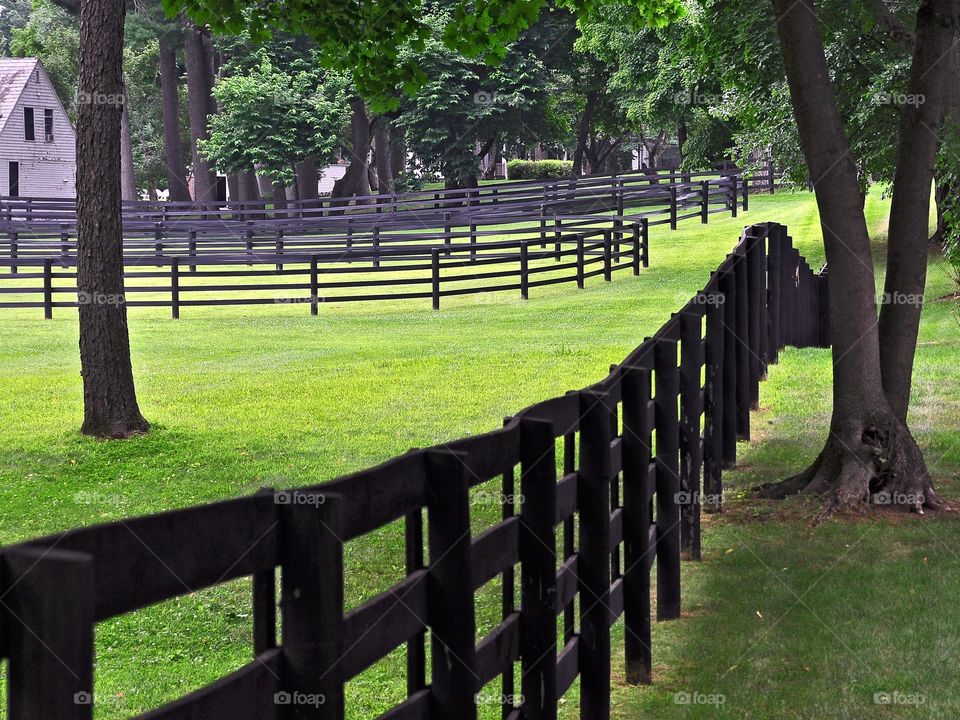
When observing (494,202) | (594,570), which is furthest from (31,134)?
(594,570)

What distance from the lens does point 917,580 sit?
25.8 feet

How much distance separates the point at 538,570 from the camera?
4.61m

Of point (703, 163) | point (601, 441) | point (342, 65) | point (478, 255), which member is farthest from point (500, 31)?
point (703, 163)

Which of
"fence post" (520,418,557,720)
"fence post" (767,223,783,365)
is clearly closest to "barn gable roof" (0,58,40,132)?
"fence post" (767,223,783,365)

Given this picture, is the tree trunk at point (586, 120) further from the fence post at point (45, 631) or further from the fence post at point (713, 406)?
the fence post at point (45, 631)

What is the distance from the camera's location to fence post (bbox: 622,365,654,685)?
6.28 meters

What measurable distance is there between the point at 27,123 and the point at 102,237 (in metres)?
Result: 62.3

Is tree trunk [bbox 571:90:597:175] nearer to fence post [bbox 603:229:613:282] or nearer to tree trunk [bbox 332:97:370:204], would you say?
tree trunk [bbox 332:97:370:204]

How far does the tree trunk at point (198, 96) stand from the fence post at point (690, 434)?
51.9 m

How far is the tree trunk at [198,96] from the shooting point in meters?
58.5

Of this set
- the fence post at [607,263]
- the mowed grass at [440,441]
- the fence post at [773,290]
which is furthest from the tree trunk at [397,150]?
the fence post at [773,290]

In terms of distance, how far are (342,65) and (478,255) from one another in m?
25.5

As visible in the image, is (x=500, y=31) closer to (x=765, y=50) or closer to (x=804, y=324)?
(x=765, y=50)

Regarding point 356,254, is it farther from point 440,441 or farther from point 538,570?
point 538,570
